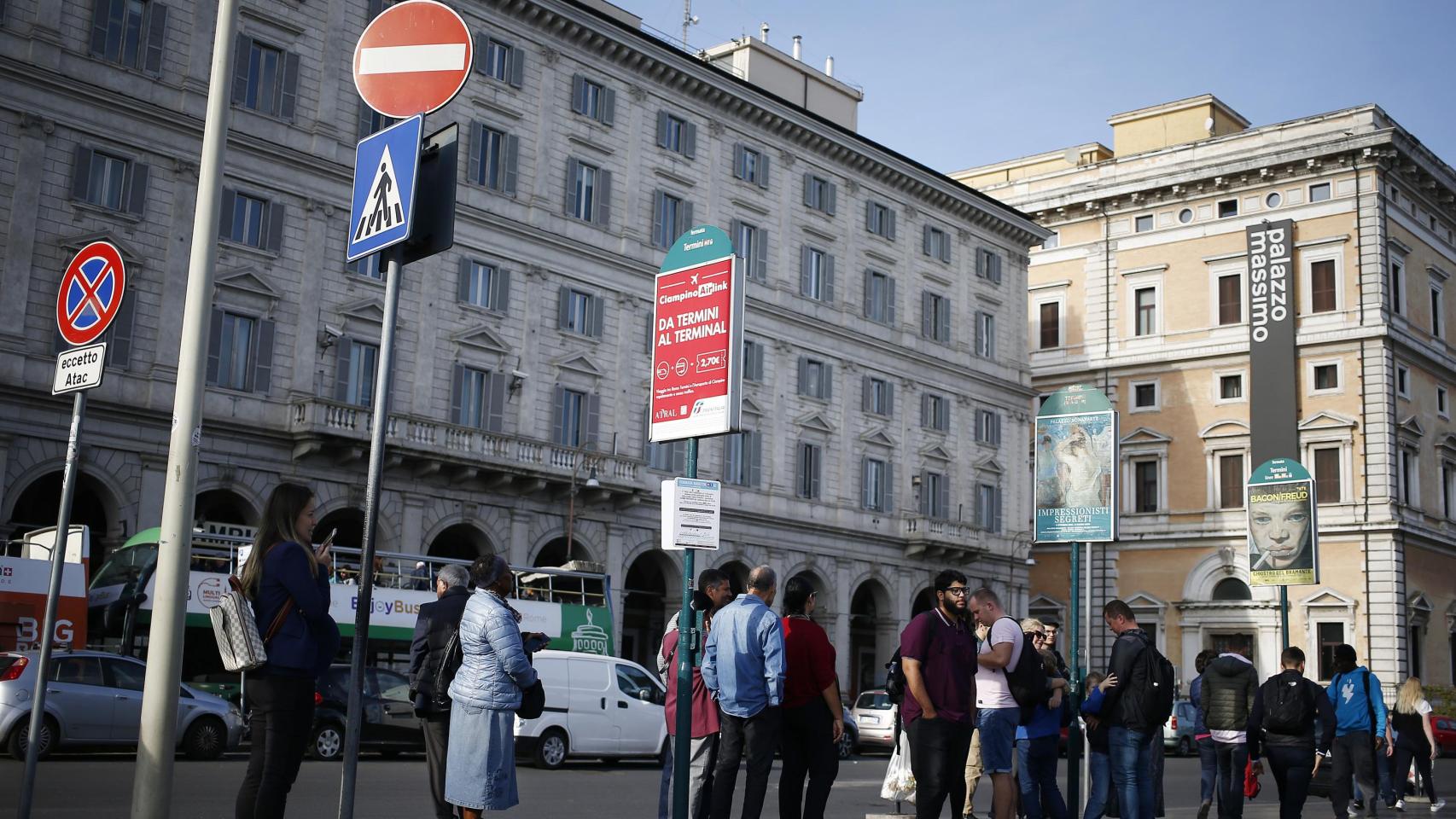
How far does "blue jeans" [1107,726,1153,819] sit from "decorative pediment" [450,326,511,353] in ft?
85.1

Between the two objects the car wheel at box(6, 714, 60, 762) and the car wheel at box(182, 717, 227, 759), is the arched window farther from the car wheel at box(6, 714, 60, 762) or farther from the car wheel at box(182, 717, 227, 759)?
the car wheel at box(6, 714, 60, 762)

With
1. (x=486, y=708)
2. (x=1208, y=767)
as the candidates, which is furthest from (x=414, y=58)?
(x=1208, y=767)

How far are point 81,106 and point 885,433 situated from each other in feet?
86.8

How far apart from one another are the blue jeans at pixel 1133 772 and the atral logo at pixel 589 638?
20.2 m

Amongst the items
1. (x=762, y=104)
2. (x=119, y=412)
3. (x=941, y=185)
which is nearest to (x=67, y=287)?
(x=119, y=412)

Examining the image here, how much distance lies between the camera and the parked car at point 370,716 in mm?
22109

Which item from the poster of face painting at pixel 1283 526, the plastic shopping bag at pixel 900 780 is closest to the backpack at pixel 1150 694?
the plastic shopping bag at pixel 900 780

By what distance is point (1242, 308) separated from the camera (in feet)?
184

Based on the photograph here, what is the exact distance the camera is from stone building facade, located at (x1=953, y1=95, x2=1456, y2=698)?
52.4m

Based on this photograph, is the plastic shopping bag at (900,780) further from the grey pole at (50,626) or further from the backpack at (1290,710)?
the grey pole at (50,626)

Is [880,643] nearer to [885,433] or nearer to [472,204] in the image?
[885,433]

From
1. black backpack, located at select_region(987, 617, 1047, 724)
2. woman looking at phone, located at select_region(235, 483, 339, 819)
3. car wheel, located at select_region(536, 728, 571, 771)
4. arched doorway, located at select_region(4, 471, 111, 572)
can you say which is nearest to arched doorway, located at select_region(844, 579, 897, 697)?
arched doorway, located at select_region(4, 471, 111, 572)

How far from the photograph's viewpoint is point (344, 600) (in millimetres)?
27891

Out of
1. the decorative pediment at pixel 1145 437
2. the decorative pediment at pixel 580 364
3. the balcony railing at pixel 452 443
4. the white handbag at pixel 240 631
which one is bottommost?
the white handbag at pixel 240 631
